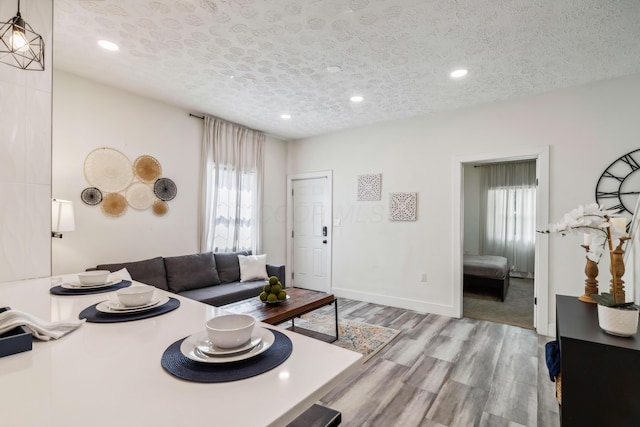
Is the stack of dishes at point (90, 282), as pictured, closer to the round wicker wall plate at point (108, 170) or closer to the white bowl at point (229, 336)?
the white bowl at point (229, 336)

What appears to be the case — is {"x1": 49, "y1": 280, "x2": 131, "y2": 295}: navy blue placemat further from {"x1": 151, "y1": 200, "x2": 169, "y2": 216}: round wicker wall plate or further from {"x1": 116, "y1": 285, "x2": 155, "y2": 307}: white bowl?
{"x1": 151, "y1": 200, "x2": 169, "y2": 216}: round wicker wall plate

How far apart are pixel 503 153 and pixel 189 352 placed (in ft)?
13.0

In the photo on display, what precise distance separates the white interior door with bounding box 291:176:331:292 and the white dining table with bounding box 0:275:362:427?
4.27 m

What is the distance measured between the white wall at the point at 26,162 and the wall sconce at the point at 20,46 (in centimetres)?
4

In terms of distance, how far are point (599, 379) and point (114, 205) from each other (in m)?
4.16

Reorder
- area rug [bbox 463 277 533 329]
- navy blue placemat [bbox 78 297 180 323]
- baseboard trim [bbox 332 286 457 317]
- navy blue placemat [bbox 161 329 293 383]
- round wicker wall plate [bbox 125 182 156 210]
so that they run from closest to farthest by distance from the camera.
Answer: navy blue placemat [bbox 161 329 293 383]
navy blue placemat [bbox 78 297 180 323]
round wicker wall plate [bbox 125 182 156 210]
area rug [bbox 463 277 533 329]
baseboard trim [bbox 332 286 457 317]

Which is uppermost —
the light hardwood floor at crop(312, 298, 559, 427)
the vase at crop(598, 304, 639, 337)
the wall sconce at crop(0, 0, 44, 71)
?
the wall sconce at crop(0, 0, 44, 71)

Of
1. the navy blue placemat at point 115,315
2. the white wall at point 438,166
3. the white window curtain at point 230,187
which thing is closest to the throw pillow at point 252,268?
the white window curtain at point 230,187

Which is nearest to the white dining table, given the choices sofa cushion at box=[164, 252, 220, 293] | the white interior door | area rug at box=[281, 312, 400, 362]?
area rug at box=[281, 312, 400, 362]

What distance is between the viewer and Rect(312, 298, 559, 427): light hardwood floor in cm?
201

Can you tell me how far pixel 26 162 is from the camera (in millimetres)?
1552

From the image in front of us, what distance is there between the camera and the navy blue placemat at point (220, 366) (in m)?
0.67

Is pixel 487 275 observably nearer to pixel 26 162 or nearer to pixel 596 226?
pixel 596 226

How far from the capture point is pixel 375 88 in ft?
10.8
